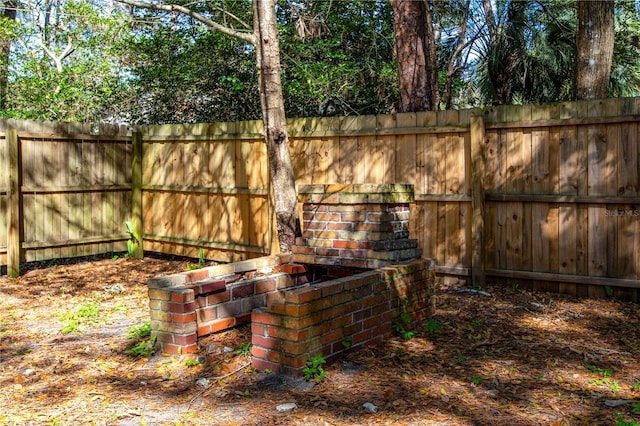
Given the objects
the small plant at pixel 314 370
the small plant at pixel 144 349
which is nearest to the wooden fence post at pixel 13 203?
the small plant at pixel 144 349

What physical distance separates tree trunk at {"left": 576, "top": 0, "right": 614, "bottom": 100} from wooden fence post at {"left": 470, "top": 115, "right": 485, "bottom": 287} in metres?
1.56

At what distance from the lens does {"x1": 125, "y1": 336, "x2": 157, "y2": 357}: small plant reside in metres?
4.73

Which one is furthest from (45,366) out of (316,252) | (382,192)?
(382,192)

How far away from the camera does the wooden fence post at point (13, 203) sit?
8211 mm

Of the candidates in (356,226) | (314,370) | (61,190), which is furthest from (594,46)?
(61,190)

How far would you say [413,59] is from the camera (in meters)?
8.16

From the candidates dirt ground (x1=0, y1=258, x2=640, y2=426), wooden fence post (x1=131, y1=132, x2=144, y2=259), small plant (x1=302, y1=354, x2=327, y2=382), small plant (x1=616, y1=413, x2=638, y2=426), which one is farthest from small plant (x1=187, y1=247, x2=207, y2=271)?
small plant (x1=616, y1=413, x2=638, y2=426)

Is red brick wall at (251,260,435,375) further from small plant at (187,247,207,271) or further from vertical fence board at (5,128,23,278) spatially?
vertical fence board at (5,128,23,278)

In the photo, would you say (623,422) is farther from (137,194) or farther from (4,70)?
(4,70)

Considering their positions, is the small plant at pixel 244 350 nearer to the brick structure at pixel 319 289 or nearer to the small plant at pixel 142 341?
the brick structure at pixel 319 289

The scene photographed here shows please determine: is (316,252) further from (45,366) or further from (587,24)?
(587,24)

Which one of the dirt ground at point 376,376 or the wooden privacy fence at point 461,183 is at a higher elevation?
the wooden privacy fence at point 461,183

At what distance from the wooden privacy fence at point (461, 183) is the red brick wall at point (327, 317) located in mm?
2127

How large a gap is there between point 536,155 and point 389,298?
109 inches
